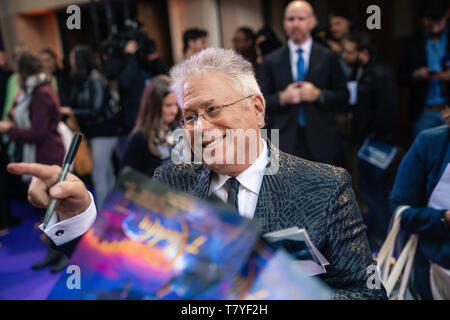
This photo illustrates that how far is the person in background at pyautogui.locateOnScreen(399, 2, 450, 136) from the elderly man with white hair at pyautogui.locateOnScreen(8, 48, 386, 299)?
262 centimetres

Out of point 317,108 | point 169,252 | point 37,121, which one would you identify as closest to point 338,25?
point 317,108

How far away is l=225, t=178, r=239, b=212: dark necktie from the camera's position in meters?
1.09

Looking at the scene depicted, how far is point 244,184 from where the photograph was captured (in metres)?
1.10

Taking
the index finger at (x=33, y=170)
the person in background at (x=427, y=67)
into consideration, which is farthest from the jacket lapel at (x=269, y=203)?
the person in background at (x=427, y=67)

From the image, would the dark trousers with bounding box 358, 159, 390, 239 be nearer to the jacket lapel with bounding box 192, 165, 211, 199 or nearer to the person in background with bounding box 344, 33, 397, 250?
the person in background with bounding box 344, 33, 397, 250

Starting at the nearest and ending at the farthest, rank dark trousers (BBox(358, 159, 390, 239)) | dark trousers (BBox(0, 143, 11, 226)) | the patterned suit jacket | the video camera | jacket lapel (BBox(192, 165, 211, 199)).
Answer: the patterned suit jacket < jacket lapel (BBox(192, 165, 211, 199)) < dark trousers (BBox(358, 159, 390, 239)) < the video camera < dark trousers (BBox(0, 143, 11, 226))

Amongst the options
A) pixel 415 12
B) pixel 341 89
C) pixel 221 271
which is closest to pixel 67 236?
pixel 221 271

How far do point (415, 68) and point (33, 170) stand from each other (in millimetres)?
3355

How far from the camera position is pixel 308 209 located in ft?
3.48

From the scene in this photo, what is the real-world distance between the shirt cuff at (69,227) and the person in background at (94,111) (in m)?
2.64

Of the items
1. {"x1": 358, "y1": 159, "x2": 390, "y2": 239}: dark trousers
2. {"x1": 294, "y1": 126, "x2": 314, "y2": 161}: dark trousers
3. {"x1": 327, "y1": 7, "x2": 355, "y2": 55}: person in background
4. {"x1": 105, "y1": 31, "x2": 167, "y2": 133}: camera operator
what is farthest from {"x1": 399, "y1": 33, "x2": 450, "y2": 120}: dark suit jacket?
{"x1": 105, "y1": 31, "x2": 167, "y2": 133}: camera operator

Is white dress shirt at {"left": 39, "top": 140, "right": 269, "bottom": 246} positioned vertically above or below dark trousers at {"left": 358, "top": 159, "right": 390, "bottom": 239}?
above

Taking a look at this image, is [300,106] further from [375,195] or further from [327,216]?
[327,216]

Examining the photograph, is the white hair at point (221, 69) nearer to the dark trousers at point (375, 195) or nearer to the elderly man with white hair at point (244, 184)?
the elderly man with white hair at point (244, 184)
